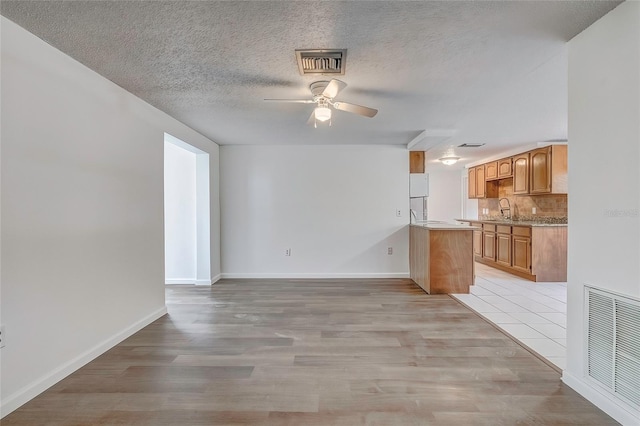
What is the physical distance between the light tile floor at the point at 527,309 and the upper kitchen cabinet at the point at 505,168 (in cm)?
196

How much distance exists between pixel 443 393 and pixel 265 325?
5.47ft

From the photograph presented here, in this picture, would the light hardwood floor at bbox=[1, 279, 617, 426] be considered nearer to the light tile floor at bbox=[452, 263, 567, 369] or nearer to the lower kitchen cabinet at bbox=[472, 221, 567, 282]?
the light tile floor at bbox=[452, 263, 567, 369]

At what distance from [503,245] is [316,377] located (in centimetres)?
463

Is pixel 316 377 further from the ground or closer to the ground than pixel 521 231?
closer to the ground

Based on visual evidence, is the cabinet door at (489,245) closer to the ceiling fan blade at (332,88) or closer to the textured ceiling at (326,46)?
the textured ceiling at (326,46)

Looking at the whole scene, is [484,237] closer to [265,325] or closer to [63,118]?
[265,325]

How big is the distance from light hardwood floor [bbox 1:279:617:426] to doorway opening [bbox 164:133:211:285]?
1.47 m

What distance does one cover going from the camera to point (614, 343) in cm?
152

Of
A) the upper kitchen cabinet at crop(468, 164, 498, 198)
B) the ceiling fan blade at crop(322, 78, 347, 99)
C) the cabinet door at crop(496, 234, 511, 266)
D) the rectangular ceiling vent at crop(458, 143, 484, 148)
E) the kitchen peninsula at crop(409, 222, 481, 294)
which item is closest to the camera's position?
the ceiling fan blade at crop(322, 78, 347, 99)

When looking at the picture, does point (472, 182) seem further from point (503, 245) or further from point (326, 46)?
point (326, 46)

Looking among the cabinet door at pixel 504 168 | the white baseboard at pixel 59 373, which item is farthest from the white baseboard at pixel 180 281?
the cabinet door at pixel 504 168

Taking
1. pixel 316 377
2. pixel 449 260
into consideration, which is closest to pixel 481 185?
pixel 449 260

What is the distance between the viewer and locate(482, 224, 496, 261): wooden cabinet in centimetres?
544

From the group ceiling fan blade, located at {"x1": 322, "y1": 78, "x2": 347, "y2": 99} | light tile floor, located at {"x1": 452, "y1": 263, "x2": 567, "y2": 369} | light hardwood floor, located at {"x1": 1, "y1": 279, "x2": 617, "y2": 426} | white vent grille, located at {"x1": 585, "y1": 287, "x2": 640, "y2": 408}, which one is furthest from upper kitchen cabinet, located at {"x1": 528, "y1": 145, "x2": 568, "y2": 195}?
ceiling fan blade, located at {"x1": 322, "y1": 78, "x2": 347, "y2": 99}
